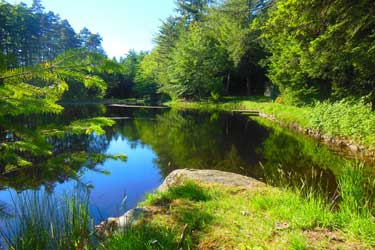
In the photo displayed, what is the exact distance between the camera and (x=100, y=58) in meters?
1.84

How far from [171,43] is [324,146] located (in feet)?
115

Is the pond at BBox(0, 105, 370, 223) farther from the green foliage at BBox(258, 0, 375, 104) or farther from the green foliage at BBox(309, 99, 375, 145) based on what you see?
the green foliage at BBox(258, 0, 375, 104)

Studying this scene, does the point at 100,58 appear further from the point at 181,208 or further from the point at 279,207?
the point at 279,207

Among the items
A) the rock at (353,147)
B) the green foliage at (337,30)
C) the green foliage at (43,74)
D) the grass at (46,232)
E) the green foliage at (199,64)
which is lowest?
the rock at (353,147)

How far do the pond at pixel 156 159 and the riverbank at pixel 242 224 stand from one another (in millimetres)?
444

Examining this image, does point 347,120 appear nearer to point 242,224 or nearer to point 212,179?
point 212,179

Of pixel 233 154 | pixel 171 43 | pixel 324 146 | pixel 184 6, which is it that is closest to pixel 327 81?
pixel 324 146

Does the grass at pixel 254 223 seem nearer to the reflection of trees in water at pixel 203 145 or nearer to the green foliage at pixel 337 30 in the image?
the reflection of trees in water at pixel 203 145

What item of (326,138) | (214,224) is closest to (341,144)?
(326,138)

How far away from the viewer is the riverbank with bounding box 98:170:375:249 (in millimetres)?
2709

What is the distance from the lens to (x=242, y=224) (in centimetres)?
323

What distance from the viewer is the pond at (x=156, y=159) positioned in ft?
16.2

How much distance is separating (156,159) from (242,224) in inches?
251

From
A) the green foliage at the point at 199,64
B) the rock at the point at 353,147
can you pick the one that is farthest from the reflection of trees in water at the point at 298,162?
the green foliage at the point at 199,64
